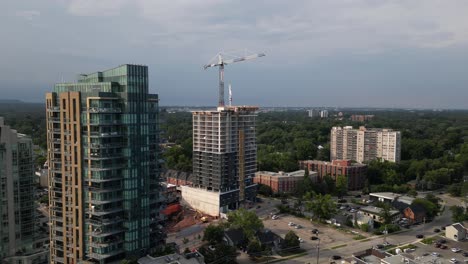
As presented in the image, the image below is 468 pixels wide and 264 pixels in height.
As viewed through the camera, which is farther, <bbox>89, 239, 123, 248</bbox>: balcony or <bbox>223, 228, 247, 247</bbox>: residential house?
<bbox>223, 228, 247, 247</bbox>: residential house

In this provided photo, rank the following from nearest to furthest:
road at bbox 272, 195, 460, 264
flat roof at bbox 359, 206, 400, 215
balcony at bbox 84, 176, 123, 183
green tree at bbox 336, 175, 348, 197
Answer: balcony at bbox 84, 176, 123, 183 → road at bbox 272, 195, 460, 264 → flat roof at bbox 359, 206, 400, 215 → green tree at bbox 336, 175, 348, 197

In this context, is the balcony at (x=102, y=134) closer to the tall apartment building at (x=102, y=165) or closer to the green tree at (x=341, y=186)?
the tall apartment building at (x=102, y=165)

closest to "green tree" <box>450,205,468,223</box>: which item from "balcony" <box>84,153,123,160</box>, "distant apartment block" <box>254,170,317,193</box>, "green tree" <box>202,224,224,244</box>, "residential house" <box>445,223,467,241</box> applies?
"residential house" <box>445,223,467,241</box>

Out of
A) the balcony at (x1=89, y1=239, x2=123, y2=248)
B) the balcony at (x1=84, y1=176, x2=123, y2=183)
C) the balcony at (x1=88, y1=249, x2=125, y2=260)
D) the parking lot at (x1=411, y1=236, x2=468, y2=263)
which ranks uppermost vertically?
the balcony at (x1=84, y1=176, x2=123, y2=183)

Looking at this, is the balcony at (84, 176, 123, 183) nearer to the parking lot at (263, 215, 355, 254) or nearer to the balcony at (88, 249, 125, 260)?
the balcony at (88, 249, 125, 260)

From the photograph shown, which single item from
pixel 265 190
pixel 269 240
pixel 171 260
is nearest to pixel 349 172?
pixel 265 190

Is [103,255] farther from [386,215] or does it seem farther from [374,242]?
[386,215]
